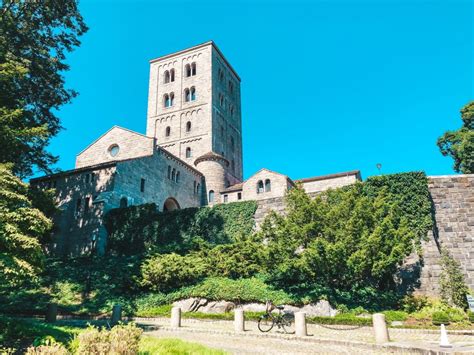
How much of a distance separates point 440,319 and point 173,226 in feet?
59.5

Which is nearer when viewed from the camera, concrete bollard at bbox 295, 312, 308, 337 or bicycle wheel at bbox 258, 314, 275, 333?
concrete bollard at bbox 295, 312, 308, 337

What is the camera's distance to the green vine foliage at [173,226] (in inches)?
987

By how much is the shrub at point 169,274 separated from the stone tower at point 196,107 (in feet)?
86.2

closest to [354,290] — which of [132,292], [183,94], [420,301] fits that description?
[420,301]

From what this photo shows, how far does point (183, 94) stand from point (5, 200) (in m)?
44.0

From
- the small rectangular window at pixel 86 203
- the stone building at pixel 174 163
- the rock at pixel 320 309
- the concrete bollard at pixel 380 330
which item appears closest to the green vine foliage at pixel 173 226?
the stone building at pixel 174 163

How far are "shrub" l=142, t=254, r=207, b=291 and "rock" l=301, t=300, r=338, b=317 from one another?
597 cm

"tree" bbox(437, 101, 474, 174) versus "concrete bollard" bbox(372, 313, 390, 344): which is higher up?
"tree" bbox(437, 101, 474, 174)

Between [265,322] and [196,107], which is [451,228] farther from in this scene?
[196,107]

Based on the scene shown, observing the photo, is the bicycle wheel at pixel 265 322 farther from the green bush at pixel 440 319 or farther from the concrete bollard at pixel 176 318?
the green bush at pixel 440 319

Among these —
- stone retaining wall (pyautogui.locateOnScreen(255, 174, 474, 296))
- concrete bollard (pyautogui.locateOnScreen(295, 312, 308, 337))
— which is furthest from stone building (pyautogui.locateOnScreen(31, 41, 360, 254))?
concrete bollard (pyautogui.locateOnScreen(295, 312, 308, 337))

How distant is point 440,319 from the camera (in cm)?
1345

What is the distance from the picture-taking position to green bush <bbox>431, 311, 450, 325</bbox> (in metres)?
13.3

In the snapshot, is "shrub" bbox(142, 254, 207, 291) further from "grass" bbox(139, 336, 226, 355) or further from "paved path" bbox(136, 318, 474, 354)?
"grass" bbox(139, 336, 226, 355)
